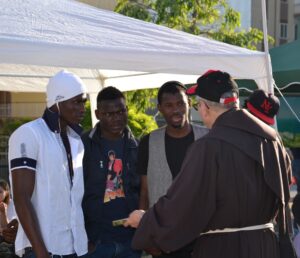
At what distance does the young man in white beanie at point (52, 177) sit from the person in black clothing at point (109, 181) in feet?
1.77

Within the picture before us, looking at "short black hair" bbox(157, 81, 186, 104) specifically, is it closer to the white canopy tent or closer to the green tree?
the white canopy tent

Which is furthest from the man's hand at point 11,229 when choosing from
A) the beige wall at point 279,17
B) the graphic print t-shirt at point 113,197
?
the beige wall at point 279,17

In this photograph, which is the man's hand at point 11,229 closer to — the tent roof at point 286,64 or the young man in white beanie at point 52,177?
the young man in white beanie at point 52,177

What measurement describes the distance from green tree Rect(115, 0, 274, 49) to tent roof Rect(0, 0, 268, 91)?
749 centimetres

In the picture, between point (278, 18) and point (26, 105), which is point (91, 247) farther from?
point (278, 18)

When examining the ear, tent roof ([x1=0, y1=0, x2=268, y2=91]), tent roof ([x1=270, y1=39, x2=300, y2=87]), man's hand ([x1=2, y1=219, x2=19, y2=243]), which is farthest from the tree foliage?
the ear

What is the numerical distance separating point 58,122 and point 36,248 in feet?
2.24

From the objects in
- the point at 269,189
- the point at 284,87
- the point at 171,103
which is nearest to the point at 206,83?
the point at 269,189

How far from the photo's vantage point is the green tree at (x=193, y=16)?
12.0 meters

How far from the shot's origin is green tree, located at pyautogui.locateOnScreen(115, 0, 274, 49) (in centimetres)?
1196

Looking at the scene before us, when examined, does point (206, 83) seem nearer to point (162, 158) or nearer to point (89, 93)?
point (162, 158)

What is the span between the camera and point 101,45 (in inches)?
147

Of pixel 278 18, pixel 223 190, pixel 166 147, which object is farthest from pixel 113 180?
pixel 278 18

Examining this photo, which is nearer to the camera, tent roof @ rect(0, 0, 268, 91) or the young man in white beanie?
the young man in white beanie
